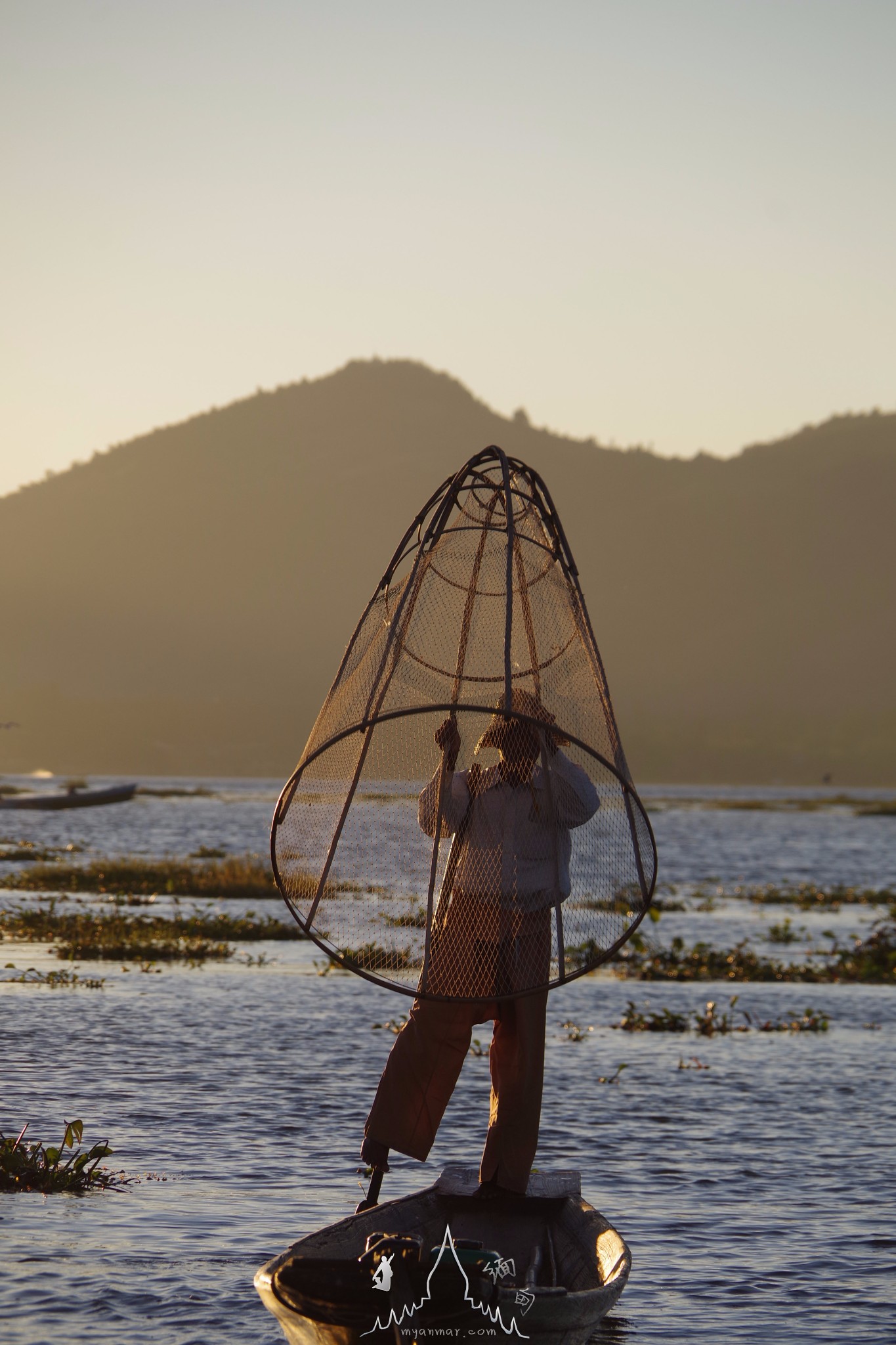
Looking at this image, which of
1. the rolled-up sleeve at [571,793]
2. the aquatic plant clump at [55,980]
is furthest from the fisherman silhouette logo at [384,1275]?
the aquatic plant clump at [55,980]

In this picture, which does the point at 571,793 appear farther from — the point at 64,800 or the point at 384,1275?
the point at 64,800

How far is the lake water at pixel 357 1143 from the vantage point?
7.85 metres

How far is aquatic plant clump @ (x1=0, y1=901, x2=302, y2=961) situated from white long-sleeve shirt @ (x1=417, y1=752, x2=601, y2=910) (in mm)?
14267

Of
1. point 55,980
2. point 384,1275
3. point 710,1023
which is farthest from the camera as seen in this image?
point 55,980

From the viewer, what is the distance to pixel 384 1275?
5895 millimetres

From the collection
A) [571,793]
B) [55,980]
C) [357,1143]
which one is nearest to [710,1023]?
[357,1143]

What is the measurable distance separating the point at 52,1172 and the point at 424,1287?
4291mm

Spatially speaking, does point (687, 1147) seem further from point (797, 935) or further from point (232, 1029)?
point (797, 935)

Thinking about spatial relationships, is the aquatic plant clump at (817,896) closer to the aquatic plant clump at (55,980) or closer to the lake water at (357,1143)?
the lake water at (357,1143)

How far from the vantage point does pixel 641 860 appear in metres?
8.47

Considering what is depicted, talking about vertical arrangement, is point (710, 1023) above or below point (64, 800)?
above

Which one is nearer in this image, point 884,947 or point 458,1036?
point 458,1036

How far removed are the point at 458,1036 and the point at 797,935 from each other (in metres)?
21.8

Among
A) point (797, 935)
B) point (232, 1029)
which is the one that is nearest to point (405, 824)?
point (232, 1029)
